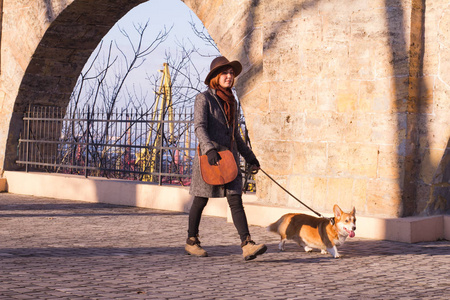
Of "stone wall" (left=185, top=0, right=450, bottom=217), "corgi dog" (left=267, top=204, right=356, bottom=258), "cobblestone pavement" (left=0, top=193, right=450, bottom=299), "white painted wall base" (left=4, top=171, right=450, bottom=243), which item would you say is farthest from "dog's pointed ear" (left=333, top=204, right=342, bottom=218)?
"stone wall" (left=185, top=0, right=450, bottom=217)

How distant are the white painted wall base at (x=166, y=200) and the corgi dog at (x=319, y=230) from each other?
1123mm

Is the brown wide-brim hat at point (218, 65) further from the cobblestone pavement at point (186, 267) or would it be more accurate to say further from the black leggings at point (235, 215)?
the cobblestone pavement at point (186, 267)

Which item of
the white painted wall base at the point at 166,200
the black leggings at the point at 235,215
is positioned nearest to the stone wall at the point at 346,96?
the white painted wall base at the point at 166,200

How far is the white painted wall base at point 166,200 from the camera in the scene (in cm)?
762

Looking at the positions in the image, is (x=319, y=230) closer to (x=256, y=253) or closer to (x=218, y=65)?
(x=256, y=253)

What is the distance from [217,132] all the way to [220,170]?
1.28 feet

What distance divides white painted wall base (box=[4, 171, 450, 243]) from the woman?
1863 mm

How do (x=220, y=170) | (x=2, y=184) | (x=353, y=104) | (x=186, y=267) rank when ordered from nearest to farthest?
(x=186, y=267)
(x=220, y=170)
(x=353, y=104)
(x=2, y=184)

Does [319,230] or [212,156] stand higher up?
[212,156]

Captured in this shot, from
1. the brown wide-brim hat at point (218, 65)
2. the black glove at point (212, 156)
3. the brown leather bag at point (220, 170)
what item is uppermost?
the brown wide-brim hat at point (218, 65)

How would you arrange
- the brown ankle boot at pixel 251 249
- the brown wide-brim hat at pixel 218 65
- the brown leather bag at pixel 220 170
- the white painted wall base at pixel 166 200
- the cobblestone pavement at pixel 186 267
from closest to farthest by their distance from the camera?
1. the cobblestone pavement at pixel 186 267
2. the brown ankle boot at pixel 251 249
3. the brown leather bag at pixel 220 170
4. the brown wide-brim hat at pixel 218 65
5. the white painted wall base at pixel 166 200

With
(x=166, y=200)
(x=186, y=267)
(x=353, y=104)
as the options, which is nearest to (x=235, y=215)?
(x=186, y=267)

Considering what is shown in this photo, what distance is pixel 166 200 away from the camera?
1051 cm

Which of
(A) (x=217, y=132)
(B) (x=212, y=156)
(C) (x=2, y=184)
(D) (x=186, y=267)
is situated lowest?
(D) (x=186, y=267)
